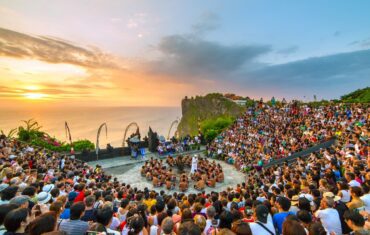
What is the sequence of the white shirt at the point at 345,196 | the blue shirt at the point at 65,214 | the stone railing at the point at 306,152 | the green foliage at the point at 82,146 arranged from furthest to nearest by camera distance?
the green foliage at the point at 82,146, the stone railing at the point at 306,152, the white shirt at the point at 345,196, the blue shirt at the point at 65,214

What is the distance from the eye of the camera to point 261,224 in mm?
3291

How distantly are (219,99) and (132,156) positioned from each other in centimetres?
2887

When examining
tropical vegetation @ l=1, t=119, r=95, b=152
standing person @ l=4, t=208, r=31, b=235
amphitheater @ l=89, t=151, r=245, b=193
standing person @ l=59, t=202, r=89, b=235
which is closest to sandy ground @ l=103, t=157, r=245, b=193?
amphitheater @ l=89, t=151, r=245, b=193

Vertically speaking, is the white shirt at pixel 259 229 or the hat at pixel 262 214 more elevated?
the hat at pixel 262 214

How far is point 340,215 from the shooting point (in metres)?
3.94

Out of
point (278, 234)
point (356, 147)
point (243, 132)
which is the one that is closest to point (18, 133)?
point (243, 132)

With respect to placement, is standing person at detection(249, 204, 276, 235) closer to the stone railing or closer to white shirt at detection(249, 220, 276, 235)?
white shirt at detection(249, 220, 276, 235)

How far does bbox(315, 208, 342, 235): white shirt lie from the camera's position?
3.78 meters

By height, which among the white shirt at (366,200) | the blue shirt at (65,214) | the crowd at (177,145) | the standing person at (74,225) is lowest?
the crowd at (177,145)

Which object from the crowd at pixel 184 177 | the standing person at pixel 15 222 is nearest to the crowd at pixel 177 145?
the crowd at pixel 184 177

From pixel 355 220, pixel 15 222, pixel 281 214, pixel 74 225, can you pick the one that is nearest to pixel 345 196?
pixel 355 220

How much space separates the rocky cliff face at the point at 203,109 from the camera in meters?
40.9

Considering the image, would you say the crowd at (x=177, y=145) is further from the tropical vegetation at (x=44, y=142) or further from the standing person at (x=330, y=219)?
the standing person at (x=330, y=219)

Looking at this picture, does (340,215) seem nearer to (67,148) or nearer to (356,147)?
(356,147)
